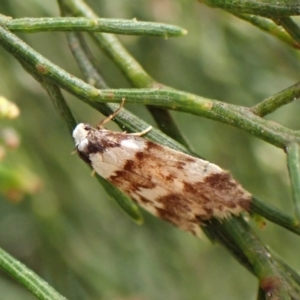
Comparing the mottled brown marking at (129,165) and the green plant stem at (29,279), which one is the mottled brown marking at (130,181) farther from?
the green plant stem at (29,279)

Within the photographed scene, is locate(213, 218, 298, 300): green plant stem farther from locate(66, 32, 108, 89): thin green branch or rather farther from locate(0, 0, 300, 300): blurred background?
locate(0, 0, 300, 300): blurred background

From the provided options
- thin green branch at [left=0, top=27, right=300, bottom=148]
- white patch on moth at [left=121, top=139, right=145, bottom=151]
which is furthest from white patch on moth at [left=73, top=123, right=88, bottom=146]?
thin green branch at [left=0, top=27, right=300, bottom=148]

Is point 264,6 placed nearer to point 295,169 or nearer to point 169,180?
point 295,169

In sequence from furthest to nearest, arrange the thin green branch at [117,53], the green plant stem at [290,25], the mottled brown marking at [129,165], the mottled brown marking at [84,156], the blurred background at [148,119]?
the blurred background at [148,119], the mottled brown marking at [84,156], the mottled brown marking at [129,165], the thin green branch at [117,53], the green plant stem at [290,25]

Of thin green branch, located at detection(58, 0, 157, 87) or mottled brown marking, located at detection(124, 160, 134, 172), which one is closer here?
thin green branch, located at detection(58, 0, 157, 87)

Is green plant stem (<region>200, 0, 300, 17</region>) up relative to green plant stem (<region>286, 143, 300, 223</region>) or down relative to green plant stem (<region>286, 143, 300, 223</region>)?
up

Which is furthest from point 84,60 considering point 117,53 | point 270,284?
point 270,284

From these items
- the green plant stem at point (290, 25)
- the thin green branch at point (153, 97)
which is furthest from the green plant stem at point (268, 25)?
the thin green branch at point (153, 97)
